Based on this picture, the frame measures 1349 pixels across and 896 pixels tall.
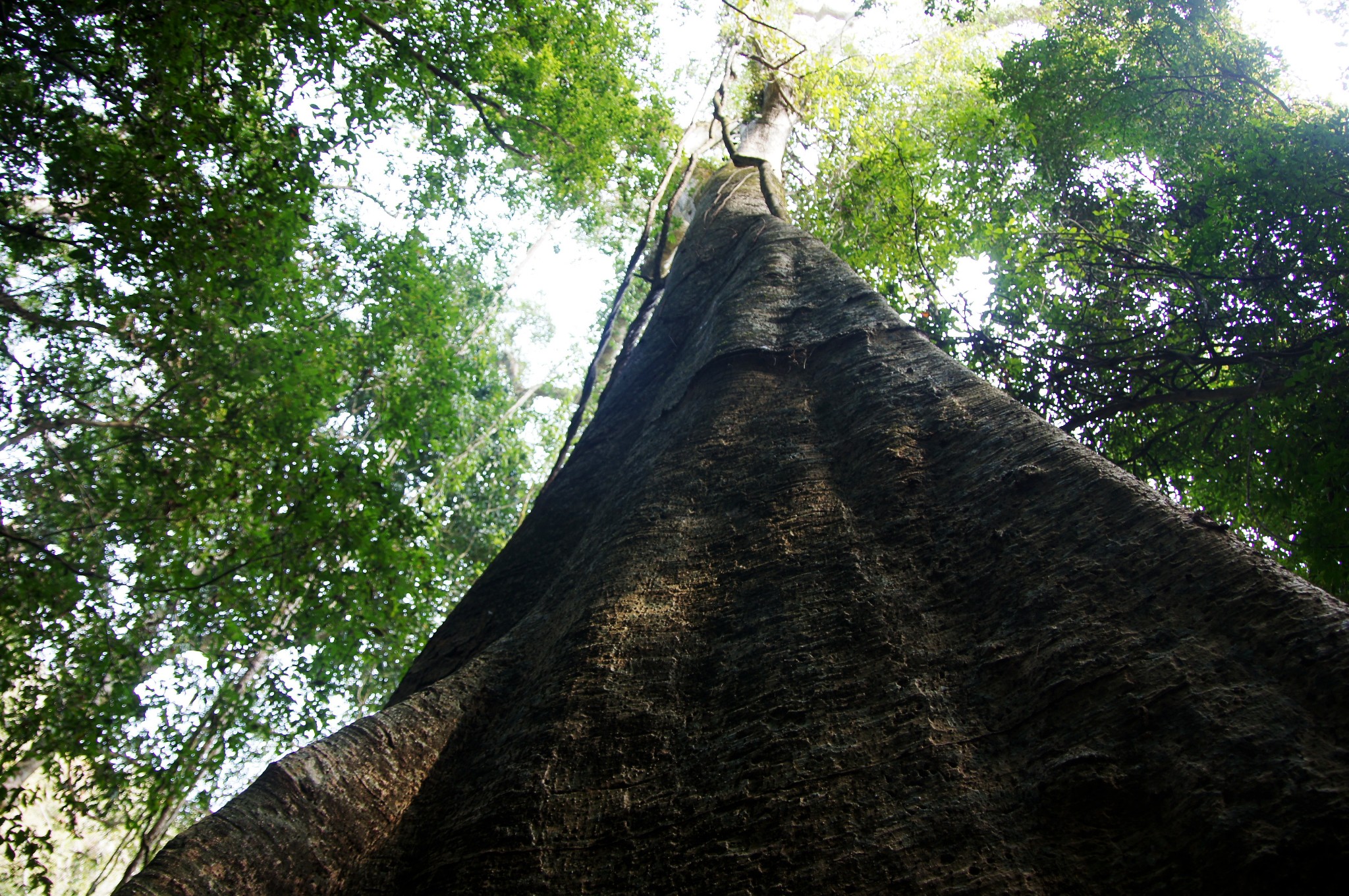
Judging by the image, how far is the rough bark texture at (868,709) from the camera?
1168 mm

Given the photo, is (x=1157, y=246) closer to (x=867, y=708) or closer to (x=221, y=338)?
(x=867, y=708)

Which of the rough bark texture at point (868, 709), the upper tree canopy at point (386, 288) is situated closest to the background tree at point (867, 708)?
the rough bark texture at point (868, 709)

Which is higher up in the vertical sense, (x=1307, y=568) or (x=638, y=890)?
(x=1307, y=568)

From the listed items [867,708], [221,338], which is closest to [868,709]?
[867,708]

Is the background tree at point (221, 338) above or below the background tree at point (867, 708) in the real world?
above

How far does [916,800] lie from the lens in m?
1.31

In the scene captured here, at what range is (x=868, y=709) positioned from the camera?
1501mm

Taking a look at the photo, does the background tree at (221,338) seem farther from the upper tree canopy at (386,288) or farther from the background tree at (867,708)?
the background tree at (867,708)

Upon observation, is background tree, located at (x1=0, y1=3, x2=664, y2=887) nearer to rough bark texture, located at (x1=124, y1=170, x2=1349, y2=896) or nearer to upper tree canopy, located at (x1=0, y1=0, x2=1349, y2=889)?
upper tree canopy, located at (x1=0, y1=0, x2=1349, y2=889)

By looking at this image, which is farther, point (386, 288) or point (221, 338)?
point (386, 288)

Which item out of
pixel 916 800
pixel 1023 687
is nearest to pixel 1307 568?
pixel 1023 687

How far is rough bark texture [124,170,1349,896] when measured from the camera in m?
1.17

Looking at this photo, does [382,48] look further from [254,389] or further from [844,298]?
[844,298]

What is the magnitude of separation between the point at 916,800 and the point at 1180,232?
5.78m
